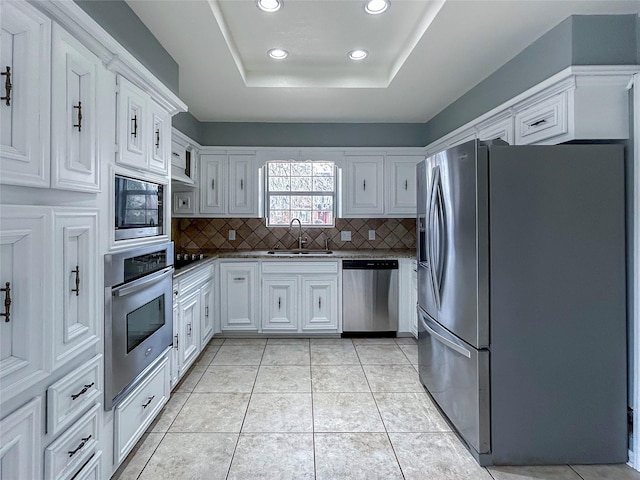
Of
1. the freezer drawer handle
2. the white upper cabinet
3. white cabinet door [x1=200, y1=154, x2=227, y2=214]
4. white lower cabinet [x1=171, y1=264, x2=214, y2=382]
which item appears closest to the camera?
the white upper cabinet

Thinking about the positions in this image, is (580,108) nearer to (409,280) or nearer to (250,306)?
(409,280)

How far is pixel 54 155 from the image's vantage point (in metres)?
1.24

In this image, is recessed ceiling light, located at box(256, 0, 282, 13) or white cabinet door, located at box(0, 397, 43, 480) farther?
recessed ceiling light, located at box(256, 0, 282, 13)

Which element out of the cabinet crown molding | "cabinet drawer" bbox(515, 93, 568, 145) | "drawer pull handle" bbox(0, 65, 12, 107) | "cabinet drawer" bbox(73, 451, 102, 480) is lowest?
"cabinet drawer" bbox(73, 451, 102, 480)

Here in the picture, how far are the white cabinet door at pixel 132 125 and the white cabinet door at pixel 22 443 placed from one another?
1.10 meters

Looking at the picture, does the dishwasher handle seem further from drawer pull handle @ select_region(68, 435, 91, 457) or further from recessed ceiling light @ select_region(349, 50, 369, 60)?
drawer pull handle @ select_region(68, 435, 91, 457)

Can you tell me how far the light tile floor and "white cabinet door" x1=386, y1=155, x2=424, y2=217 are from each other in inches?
69.1

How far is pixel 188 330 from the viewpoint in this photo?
9.35 ft

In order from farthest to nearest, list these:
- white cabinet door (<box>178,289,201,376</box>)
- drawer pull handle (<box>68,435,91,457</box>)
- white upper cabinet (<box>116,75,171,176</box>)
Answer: white cabinet door (<box>178,289,201,376</box>) → white upper cabinet (<box>116,75,171,176</box>) → drawer pull handle (<box>68,435,91,457</box>)

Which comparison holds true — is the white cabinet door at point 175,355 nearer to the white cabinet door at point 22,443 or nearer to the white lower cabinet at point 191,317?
the white lower cabinet at point 191,317

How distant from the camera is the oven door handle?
5.50 feet

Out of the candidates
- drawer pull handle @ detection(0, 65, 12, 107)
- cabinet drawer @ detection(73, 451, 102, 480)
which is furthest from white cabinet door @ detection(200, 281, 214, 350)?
drawer pull handle @ detection(0, 65, 12, 107)

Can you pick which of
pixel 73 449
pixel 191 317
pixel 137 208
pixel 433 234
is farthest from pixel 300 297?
pixel 73 449

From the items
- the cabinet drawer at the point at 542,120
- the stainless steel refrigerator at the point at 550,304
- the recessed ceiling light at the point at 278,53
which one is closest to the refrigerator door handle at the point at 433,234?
the stainless steel refrigerator at the point at 550,304
